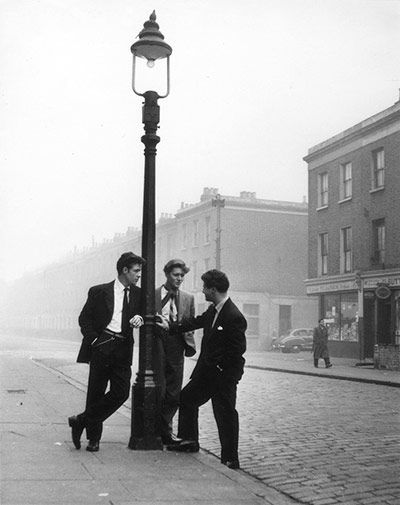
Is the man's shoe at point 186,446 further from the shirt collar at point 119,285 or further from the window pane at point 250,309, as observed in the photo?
the window pane at point 250,309

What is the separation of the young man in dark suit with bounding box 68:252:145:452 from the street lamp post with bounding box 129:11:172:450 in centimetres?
22

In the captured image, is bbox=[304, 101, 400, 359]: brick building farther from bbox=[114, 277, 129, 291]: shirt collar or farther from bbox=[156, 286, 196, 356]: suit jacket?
bbox=[114, 277, 129, 291]: shirt collar

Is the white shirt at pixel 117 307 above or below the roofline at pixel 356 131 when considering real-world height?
below

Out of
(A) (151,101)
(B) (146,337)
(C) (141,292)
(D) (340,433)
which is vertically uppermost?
(A) (151,101)

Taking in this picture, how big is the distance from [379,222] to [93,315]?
78.7ft

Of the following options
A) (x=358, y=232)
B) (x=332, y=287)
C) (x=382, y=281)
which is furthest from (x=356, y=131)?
(x=332, y=287)

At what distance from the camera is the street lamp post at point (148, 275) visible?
6605 millimetres

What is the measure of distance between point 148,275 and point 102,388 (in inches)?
46.6

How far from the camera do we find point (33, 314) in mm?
100812

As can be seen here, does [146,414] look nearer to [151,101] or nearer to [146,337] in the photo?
[146,337]

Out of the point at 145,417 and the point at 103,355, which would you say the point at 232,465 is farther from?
the point at 103,355

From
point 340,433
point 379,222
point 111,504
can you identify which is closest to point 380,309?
point 379,222

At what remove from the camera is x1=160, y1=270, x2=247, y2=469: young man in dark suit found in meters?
6.09

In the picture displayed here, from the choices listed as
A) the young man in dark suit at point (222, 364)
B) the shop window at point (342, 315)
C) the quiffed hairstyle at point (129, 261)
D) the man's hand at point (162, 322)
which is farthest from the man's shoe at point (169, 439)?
the shop window at point (342, 315)
